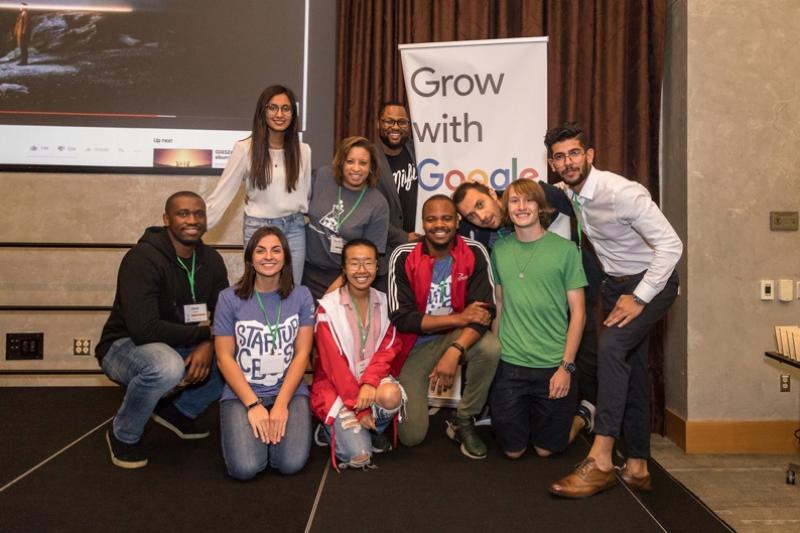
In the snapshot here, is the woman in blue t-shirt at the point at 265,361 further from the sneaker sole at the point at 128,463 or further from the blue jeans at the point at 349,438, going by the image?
the sneaker sole at the point at 128,463

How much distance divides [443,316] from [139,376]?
48.2 inches

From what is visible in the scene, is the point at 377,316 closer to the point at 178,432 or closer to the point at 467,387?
the point at 467,387

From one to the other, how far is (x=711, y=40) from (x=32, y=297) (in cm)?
411

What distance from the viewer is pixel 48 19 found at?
3.74 meters

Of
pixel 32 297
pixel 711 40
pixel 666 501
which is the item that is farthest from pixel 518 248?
pixel 32 297

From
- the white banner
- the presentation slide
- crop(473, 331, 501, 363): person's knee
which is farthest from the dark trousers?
the presentation slide

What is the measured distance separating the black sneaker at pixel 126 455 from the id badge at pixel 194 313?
53 centimetres

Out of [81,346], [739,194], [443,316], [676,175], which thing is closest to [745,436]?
[739,194]

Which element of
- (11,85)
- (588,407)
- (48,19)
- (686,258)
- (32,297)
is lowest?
(588,407)

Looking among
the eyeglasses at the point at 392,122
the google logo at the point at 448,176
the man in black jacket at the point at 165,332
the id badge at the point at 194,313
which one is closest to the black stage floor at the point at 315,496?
the man in black jacket at the point at 165,332

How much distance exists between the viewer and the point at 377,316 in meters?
2.66

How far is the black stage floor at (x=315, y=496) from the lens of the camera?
6.37 ft

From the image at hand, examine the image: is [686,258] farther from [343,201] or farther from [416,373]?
[343,201]

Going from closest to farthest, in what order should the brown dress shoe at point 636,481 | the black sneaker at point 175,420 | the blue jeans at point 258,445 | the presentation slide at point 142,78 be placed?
the blue jeans at point 258,445
the brown dress shoe at point 636,481
the black sneaker at point 175,420
the presentation slide at point 142,78
